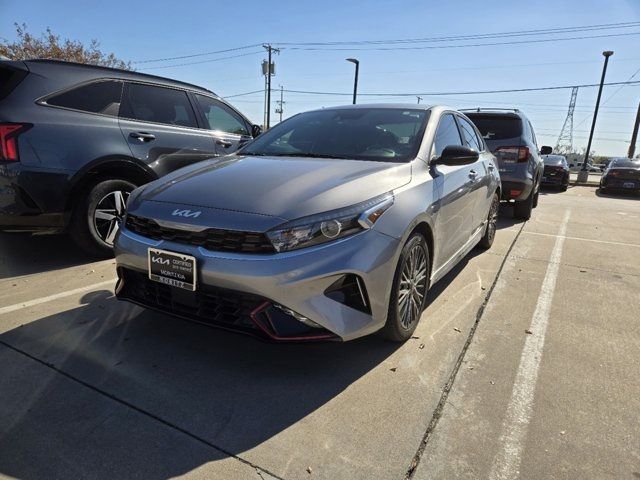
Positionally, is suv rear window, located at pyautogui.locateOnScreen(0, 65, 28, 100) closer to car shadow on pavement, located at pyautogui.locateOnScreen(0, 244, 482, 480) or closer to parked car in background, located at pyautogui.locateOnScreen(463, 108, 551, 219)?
car shadow on pavement, located at pyautogui.locateOnScreen(0, 244, 482, 480)

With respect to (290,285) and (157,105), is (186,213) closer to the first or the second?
(290,285)

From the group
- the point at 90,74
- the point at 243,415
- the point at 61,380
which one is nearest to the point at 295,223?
the point at 243,415

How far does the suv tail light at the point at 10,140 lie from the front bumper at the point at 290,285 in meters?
1.98

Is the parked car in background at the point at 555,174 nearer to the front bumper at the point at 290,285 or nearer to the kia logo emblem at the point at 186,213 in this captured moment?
the front bumper at the point at 290,285

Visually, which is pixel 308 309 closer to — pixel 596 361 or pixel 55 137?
pixel 596 361

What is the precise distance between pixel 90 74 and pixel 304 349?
3.42m

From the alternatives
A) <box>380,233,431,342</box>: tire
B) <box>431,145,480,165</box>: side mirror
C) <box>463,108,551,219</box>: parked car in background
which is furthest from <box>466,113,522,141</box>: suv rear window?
<box>380,233,431,342</box>: tire

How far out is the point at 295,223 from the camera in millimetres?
2375

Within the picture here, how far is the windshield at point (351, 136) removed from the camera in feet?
11.1

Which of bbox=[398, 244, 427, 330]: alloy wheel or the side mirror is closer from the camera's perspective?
bbox=[398, 244, 427, 330]: alloy wheel

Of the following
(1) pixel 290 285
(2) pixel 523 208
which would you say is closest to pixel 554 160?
(2) pixel 523 208

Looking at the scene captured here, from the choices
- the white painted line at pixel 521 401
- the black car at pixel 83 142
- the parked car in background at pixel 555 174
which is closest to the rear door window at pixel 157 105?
the black car at pixel 83 142

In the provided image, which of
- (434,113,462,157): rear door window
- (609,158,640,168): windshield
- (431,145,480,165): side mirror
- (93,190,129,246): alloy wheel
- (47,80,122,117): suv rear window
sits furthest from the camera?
(609,158,640,168): windshield

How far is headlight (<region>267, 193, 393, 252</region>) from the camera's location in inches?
92.4
